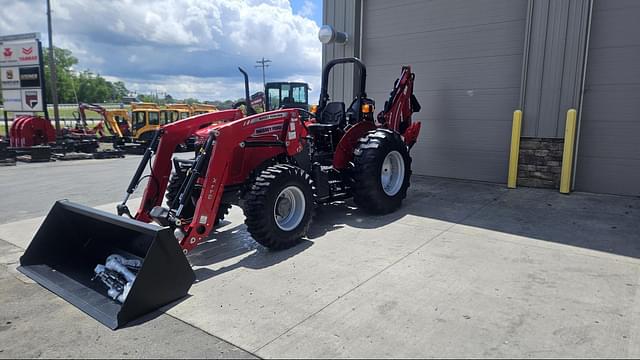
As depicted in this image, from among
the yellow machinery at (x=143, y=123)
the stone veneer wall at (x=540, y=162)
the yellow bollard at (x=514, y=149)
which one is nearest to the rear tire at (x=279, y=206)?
the yellow bollard at (x=514, y=149)

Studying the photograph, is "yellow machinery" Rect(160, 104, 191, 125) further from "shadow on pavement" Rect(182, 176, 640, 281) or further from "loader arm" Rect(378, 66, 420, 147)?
"shadow on pavement" Rect(182, 176, 640, 281)

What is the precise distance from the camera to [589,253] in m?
4.43

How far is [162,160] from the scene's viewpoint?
4.88 metres

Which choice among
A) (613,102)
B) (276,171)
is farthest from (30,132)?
(613,102)

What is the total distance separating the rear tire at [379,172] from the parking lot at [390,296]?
25 cm

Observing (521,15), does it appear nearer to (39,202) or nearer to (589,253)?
(589,253)

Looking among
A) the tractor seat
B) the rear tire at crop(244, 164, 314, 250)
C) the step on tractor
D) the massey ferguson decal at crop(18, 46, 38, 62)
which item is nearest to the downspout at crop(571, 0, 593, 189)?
the step on tractor

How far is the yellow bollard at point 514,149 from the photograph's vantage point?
7586 millimetres

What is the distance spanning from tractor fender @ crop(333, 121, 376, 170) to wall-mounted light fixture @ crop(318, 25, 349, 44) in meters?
3.68

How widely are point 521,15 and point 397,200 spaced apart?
14.0 feet

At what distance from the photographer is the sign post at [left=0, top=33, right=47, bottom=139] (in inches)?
671

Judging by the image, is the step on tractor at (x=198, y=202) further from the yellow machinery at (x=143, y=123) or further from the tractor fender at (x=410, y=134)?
the yellow machinery at (x=143, y=123)

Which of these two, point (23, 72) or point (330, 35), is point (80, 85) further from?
point (330, 35)

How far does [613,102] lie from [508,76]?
1730 mm
